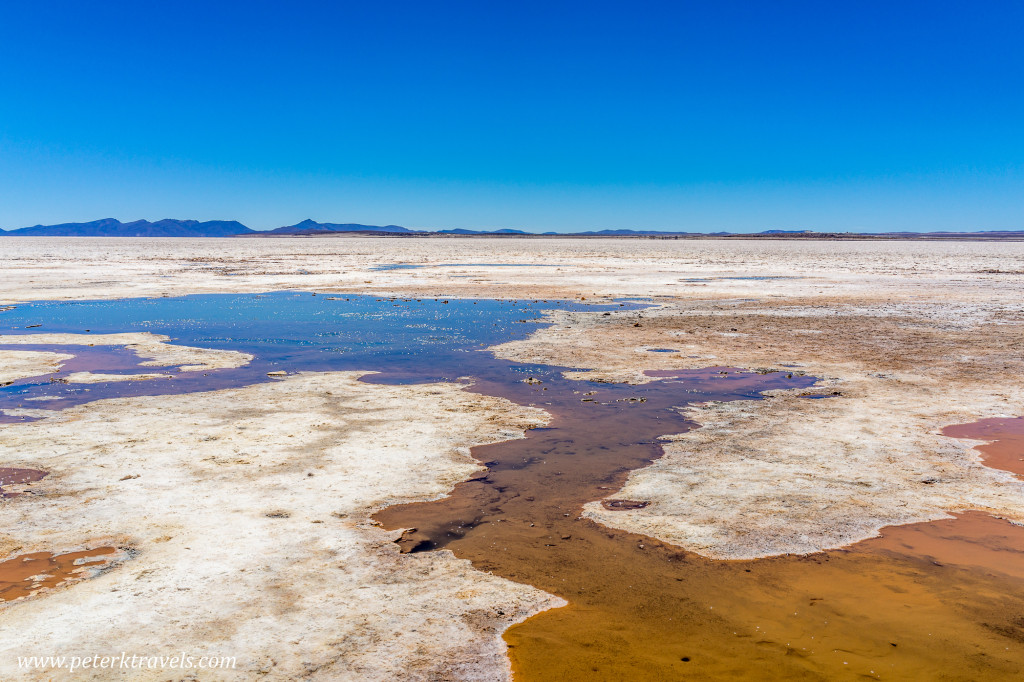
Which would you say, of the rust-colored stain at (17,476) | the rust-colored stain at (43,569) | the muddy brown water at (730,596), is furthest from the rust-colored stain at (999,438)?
the rust-colored stain at (17,476)

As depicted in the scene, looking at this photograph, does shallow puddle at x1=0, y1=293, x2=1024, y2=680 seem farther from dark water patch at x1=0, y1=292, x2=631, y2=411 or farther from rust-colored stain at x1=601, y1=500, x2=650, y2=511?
dark water patch at x1=0, y1=292, x2=631, y2=411

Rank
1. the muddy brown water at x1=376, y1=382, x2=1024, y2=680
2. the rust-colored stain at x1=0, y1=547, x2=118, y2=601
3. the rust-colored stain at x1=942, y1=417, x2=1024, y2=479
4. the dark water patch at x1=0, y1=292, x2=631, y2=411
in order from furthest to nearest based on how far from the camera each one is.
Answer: the dark water patch at x1=0, y1=292, x2=631, y2=411, the rust-colored stain at x1=942, y1=417, x2=1024, y2=479, the rust-colored stain at x1=0, y1=547, x2=118, y2=601, the muddy brown water at x1=376, y1=382, x2=1024, y2=680

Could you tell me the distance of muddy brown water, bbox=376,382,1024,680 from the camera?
3730 millimetres

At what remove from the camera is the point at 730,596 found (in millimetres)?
4395

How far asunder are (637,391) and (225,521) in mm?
6136

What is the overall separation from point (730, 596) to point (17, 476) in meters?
6.13

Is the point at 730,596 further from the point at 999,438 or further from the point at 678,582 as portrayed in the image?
the point at 999,438

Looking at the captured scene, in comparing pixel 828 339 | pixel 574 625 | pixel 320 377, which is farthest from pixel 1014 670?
pixel 828 339

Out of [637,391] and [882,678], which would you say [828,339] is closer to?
[637,391]

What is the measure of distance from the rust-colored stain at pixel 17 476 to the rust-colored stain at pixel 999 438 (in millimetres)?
8949

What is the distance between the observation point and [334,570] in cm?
459

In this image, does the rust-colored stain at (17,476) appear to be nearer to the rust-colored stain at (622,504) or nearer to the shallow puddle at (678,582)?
the shallow puddle at (678,582)

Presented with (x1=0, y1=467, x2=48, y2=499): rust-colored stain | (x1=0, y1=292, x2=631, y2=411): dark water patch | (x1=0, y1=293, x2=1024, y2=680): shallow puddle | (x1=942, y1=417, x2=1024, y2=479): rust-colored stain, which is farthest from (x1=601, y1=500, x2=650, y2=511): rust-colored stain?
(x1=0, y1=292, x2=631, y2=411): dark water patch

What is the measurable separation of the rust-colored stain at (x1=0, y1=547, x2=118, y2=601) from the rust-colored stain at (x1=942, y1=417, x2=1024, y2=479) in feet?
25.5
